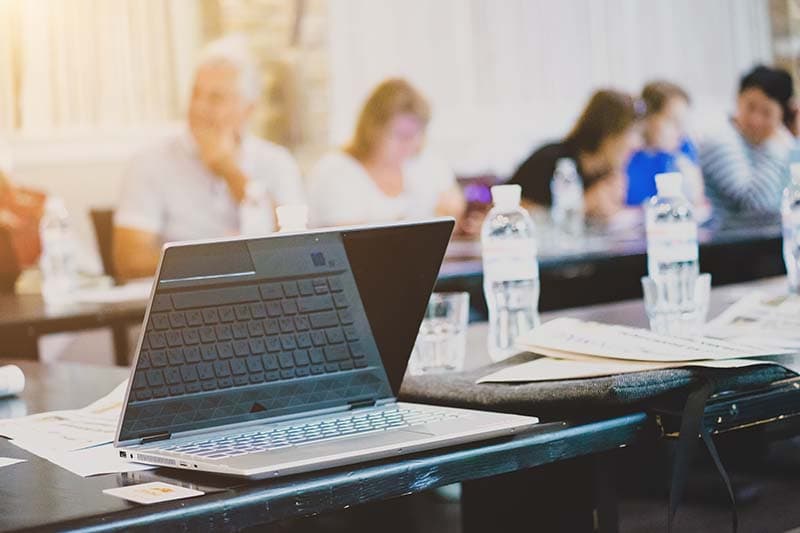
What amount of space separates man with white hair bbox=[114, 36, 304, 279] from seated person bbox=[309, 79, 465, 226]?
28 centimetres

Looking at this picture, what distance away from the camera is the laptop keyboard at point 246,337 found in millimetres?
1104

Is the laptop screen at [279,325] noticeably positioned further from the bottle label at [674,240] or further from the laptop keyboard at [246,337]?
the bottle label at [674,240]

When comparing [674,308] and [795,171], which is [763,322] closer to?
[674,308]

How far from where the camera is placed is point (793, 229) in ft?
7.37

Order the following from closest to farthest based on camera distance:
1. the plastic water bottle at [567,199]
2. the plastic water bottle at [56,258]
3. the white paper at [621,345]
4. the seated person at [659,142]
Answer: the white paper at [621,345] < the plastic water bottle at [56,258] < the plastic water bottle at [567,199] < the seated person at [659,142]

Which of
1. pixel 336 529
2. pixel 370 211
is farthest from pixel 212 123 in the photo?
pixel 336 529

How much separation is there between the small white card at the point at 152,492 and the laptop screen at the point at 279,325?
12cm

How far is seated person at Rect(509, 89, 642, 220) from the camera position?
15.9 ft

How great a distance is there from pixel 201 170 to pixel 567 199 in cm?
126

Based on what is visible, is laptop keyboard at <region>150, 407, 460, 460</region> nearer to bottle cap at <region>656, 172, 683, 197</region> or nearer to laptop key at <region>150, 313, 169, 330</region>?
laptop key at <region>150, 313, 169, 330</region>

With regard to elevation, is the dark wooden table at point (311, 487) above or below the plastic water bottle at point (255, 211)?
below

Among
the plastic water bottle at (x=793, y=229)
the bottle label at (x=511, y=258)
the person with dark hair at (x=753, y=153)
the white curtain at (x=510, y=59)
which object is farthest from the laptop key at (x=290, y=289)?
the white curtain at (x=510, y=59)

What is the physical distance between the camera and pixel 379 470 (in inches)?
39.9

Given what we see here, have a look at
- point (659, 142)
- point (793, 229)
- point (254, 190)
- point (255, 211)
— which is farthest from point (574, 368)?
point (659, 142)
